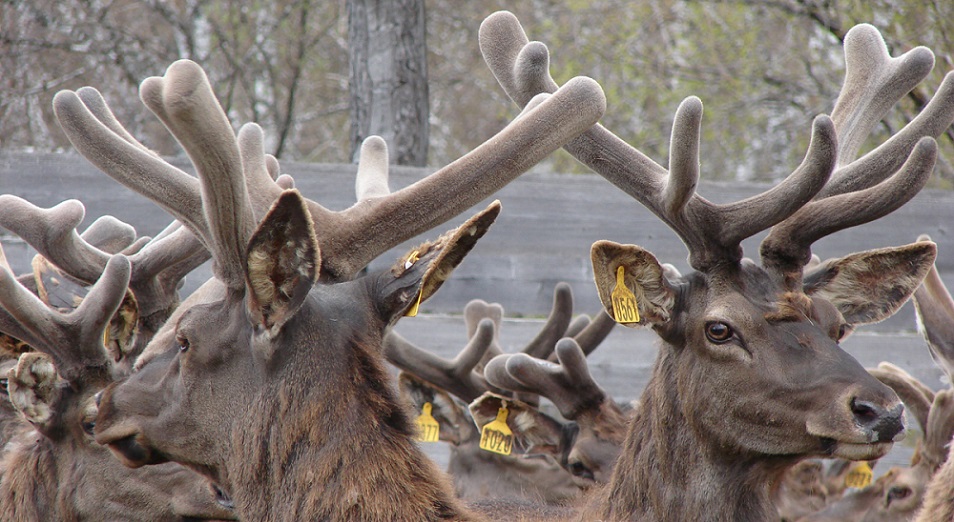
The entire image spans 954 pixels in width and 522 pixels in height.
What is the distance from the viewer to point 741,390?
3412 millimetres

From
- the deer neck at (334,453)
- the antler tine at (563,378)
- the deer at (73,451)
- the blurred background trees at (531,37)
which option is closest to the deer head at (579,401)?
the antler tine at (563,378)

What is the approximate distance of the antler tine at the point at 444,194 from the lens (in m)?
2.79

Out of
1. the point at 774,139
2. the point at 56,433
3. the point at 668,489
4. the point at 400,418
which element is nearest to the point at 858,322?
the point at 668,489

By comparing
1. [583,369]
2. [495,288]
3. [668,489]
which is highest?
[668,489]

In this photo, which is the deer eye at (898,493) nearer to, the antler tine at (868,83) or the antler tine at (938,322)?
the antler tine at (938,322)

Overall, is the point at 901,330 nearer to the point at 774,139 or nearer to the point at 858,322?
the point at 858,322

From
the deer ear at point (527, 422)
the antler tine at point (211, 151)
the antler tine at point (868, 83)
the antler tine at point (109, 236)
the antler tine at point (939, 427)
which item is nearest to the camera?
the antler tine at point (211, 151)

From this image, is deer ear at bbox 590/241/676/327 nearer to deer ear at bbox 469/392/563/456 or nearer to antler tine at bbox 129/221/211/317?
antler tine at bbox 129/221/211/317

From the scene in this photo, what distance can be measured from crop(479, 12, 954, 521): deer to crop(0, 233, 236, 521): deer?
1539 mm

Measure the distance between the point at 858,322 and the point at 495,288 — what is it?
10.6 feet

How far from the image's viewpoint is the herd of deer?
8.77ft

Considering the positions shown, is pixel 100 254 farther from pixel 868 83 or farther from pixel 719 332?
pixel 868 83

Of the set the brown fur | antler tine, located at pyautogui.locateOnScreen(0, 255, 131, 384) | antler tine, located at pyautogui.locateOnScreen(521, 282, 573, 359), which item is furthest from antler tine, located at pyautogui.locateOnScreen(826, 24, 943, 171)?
antler tine, located at pyautogui.locateOnScreen(0, 255, 131, 384)

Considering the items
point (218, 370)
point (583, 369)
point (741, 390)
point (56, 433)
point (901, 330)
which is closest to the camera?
point (218, 370)
